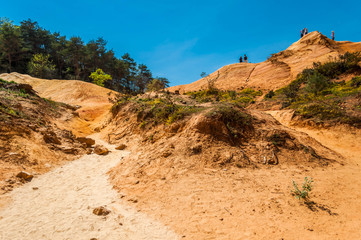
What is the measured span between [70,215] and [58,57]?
2190 inches

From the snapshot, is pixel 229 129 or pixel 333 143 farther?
pixel 333 143

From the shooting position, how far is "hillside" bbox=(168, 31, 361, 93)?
29656 mm

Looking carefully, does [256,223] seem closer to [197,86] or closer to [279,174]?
[279,174]

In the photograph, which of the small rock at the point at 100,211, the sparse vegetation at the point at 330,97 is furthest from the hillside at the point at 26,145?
the sparse vegetation at the point at 330,97

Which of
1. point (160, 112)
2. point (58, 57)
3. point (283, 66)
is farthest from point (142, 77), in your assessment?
point (160, 112)

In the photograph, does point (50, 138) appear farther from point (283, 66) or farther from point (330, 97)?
point (283, 66)

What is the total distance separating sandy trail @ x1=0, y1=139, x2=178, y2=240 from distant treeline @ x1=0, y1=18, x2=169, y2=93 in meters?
35.3

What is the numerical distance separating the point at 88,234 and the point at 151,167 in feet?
11.6

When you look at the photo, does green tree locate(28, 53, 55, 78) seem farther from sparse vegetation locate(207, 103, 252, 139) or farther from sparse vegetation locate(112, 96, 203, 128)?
sparse vegetation locate(207, 103, 252, 139)

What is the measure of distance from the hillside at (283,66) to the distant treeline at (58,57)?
17.0 meters

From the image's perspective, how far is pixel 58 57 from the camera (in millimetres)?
48531

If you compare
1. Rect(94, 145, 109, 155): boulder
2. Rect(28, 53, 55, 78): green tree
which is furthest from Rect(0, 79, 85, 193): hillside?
Rect(28, 53, 55, 78): green tree

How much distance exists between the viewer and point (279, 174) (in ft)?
22.1

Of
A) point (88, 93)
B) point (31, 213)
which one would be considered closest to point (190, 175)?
point (31, 213)
